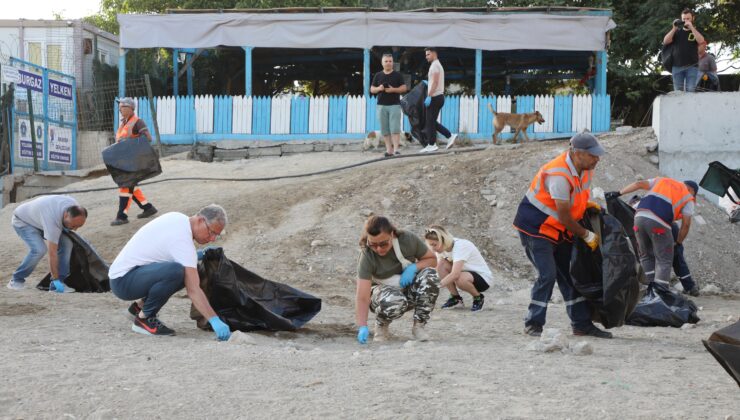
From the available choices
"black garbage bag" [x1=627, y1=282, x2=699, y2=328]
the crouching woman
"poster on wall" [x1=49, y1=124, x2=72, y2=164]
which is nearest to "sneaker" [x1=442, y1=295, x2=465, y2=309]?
"black garbage bag" [x1=627, y1=282, x2=699, y2=328]

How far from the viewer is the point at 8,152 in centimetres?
1833

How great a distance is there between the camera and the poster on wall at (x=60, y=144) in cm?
1961

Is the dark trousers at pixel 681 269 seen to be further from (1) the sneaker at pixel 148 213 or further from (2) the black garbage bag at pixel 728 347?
(2) the black garbage bag at pixel 728 347

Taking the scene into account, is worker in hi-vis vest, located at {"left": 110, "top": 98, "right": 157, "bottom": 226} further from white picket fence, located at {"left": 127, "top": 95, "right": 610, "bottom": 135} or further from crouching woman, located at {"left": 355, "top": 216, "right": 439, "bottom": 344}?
white picket fence, located at {"left": 127, "top": 95, "right": 610, "bottom": 135}

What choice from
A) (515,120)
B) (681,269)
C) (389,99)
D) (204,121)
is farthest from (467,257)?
(204,121)

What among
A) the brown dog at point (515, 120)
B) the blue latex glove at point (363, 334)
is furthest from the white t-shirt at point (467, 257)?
the brown dog at point (515, 120)

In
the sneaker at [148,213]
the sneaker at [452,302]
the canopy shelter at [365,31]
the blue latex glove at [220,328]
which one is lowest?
the sneaker at [452,302]

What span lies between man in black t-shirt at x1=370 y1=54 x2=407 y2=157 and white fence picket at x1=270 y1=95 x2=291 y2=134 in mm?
4366

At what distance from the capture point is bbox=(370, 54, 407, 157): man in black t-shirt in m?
14.4

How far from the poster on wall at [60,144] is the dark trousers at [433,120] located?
870 centimetres

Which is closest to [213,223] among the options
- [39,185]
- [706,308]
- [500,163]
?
[706,308]

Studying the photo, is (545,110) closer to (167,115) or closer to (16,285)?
(167,115)

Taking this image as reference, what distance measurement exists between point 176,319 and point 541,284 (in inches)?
125

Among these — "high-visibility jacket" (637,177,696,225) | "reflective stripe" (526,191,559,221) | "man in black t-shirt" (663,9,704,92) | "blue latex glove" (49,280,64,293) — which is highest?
"man in black t-shirt" (663,9,704,92)
